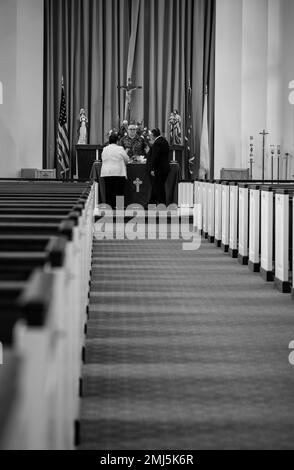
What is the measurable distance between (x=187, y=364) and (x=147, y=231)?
27.0 ft

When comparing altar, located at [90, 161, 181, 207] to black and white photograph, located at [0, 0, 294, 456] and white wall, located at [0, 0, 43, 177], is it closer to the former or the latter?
black and white photograph, located at [0, 0, 294, 456]

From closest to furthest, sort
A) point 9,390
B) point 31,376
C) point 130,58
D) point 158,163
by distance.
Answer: point 9,390, point 31,376, point 158,163, point 130,58

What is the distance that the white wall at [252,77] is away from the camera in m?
18.5

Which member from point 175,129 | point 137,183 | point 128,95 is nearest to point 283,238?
point 137,183

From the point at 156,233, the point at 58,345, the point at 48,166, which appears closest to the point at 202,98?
the point at 48,166

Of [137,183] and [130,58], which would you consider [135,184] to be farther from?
[130,58]

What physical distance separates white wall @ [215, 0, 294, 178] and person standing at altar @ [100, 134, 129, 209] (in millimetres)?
4477

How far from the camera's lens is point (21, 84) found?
18500 millimetres

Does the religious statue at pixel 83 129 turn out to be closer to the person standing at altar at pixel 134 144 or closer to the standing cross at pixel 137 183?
the person standing at altar at pixel 134 144

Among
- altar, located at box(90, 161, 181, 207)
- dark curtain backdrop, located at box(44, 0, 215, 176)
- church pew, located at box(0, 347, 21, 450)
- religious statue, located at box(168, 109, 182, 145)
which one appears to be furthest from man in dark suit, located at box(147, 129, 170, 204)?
church pew, located at box(0, 347, 21, 450)

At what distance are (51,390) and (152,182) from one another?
1336 centimetres

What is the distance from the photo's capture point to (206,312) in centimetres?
625

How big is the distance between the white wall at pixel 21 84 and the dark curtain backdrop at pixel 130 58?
60 cm

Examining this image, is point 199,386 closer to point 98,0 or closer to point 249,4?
point 249,4
